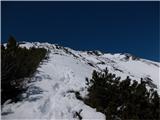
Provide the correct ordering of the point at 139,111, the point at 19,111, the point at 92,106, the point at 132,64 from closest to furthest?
the point at 19,111, the point at 139,111, the point at 92,106, the point at 132,64

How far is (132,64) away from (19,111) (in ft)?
297

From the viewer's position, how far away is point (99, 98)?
1185 cm

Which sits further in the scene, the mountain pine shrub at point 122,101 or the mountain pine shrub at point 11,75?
the mountain pine shrub at point 11,75

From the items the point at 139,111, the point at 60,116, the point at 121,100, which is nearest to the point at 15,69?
the point at 60,116

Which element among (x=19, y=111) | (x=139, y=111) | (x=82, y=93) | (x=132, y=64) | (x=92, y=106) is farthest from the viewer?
(x=132, y=64)

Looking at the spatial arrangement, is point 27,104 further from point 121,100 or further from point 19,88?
point 121,100

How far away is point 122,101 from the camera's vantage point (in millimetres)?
11219

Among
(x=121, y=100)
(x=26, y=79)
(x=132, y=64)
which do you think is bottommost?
(x=121, y=100)

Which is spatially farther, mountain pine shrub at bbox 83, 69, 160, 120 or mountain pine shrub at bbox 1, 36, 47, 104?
mountain pine shrub at bbox 1, 36, 47, 104

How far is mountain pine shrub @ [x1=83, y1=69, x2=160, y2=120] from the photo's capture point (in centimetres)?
1027

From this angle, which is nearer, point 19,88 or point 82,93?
point 19,88

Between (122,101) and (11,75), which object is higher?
(11,75)

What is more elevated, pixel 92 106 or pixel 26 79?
pixel 26 79

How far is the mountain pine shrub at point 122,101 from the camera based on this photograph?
10.3 metres
